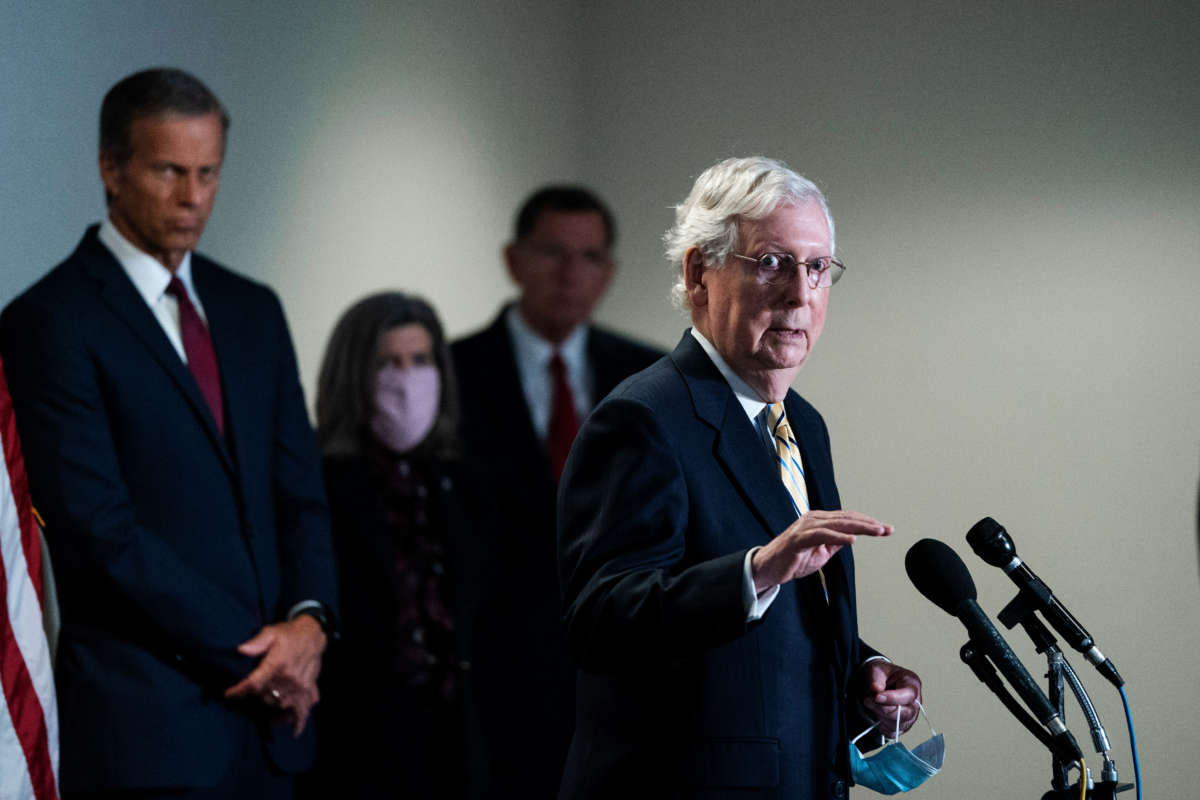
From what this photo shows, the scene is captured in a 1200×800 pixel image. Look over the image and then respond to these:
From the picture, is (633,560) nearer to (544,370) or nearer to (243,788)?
(243,788)

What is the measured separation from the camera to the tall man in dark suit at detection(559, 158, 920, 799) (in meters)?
1.58

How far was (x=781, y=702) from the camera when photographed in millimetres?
1635

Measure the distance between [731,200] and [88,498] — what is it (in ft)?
4.49

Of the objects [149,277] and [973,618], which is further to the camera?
[149,277]

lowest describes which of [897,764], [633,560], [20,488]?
[897,764]

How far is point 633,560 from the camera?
5.15 feet

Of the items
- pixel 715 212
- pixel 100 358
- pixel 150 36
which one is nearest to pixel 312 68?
pixel 150 36

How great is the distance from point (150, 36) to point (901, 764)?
2.21 m

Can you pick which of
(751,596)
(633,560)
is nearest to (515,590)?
(633,560)

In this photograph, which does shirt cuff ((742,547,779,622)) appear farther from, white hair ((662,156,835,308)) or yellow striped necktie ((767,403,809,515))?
white hair ((662,156,835,308))

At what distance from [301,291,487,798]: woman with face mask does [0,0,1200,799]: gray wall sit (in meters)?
0.20

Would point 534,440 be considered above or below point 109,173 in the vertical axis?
below

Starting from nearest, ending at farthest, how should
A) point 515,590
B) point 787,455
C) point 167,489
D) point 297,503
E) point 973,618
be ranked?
point 973,618 → point 787,455 → point 167,489 → point 297,503 → point 515,590

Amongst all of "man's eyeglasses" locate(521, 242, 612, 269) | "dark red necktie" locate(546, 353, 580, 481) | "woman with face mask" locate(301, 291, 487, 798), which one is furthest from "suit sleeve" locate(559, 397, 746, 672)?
"man's eyeglasses" locate(521, 242, 612, 269)
